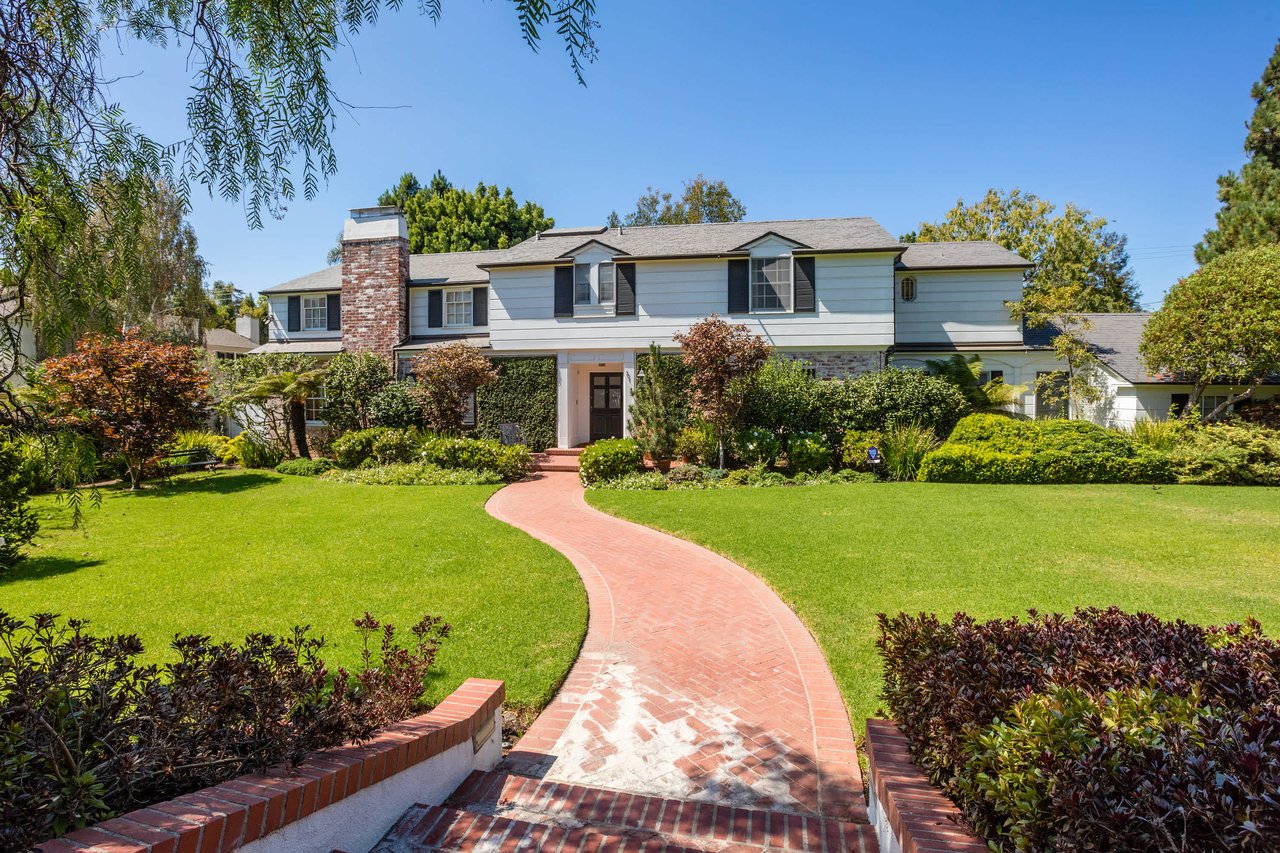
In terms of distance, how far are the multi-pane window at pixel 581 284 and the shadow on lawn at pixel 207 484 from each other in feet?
33.1

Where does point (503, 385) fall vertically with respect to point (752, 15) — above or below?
below

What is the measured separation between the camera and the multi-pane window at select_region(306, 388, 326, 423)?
66.2ft

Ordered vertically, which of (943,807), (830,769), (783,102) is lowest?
(830,769)

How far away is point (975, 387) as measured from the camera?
17.5m

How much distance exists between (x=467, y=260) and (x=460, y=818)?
22511mm

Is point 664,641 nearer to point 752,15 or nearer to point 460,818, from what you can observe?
point 460,818

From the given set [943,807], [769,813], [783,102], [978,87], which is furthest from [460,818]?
[978,87]

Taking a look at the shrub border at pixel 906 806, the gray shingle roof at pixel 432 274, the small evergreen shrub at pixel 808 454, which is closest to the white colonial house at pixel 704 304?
the gray shingle roof at pixel 432 274

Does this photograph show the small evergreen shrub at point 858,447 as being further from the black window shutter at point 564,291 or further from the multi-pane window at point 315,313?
the multi-pane window at point 315,313

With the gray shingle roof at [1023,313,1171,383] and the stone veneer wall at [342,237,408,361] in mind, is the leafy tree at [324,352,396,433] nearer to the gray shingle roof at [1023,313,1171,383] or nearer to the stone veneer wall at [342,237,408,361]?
the stone veneer wall at [342,237,408,361]

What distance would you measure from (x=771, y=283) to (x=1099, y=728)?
1698 centimetres

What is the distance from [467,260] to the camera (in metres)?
22.9

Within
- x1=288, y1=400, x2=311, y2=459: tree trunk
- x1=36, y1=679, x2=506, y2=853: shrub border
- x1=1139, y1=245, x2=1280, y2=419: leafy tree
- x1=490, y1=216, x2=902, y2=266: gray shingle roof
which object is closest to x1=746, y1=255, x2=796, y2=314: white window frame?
x1=490, y1=216, x2=902, y2=266: gray shingle roof

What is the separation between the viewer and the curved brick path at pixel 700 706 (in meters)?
3.72
